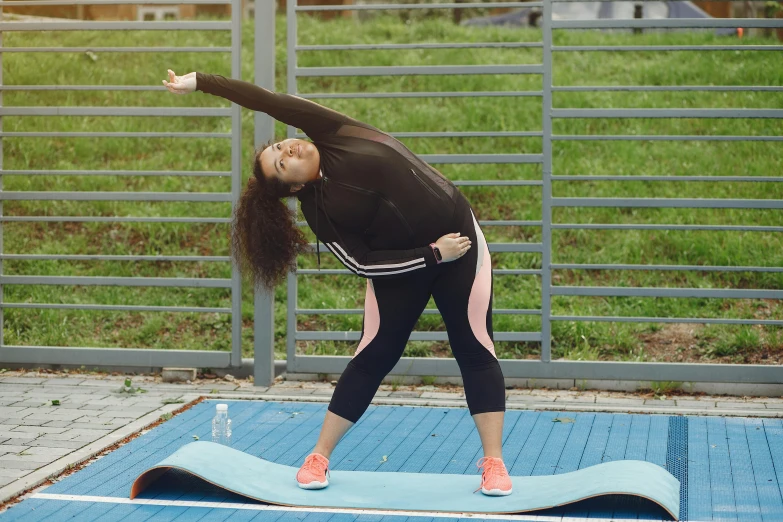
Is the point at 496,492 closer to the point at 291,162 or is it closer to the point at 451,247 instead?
the point at 451,247

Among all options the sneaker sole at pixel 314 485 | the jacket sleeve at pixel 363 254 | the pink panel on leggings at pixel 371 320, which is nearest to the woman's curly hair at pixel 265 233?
the jacket sleeve at pixel 363 254

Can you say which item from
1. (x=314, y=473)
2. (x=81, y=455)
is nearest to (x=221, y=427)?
(x=81, y=455)

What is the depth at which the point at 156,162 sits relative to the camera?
11.7 meters

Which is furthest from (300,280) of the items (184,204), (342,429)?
(342,429)

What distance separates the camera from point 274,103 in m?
5.17

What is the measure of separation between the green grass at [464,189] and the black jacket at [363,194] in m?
3.82

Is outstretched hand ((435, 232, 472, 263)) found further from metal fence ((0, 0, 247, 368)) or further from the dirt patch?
the dirt patch

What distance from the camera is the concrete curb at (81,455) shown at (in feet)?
17.9

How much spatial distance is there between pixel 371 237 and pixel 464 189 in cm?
567

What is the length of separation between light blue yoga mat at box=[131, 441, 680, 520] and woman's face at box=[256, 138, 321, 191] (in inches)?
60.2

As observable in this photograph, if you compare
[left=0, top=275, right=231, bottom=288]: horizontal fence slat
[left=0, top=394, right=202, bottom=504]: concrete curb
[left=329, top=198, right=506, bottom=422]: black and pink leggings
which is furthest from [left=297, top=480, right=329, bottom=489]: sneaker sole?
[left=0, top=275, right=231, bottom=288]: horizontal fence slat

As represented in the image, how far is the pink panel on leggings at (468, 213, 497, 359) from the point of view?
5.30m

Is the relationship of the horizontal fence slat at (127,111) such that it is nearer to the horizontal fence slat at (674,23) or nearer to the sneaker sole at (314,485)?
the horizontal fence slat at (674,23)

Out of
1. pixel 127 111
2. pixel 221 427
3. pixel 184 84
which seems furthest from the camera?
pixel 127 111
